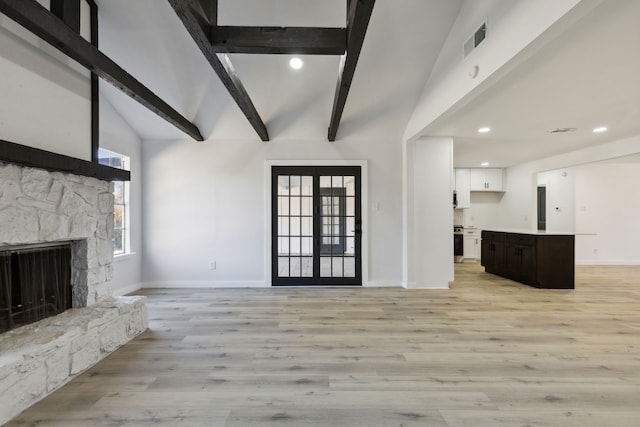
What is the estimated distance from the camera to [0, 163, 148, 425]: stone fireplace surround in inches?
69.5

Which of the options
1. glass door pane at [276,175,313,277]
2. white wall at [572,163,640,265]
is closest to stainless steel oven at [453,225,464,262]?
white wall at [572,163,640,265]

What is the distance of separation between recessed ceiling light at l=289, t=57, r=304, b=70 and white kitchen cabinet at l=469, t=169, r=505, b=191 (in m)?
5.58

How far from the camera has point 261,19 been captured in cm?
299

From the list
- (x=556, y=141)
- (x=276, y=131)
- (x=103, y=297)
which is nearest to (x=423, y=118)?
(x=276, y=131)

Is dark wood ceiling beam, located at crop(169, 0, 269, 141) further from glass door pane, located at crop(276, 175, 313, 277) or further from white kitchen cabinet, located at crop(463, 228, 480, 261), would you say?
white kitchen cabinet, located at crop(463, 228, 480, 261)

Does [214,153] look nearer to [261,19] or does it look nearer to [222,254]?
[222,254]

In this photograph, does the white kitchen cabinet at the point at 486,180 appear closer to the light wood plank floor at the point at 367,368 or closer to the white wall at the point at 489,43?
the light wood plank floor at the point at 367,368

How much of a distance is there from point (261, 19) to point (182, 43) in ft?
3.17

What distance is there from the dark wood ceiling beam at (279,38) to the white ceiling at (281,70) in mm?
972

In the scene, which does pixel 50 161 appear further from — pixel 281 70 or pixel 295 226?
pixel 295 226

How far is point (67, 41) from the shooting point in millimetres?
2029

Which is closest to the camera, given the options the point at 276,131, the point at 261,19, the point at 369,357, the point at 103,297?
the point at 369,357

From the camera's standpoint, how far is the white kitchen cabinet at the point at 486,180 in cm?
723

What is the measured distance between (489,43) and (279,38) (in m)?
1.73
